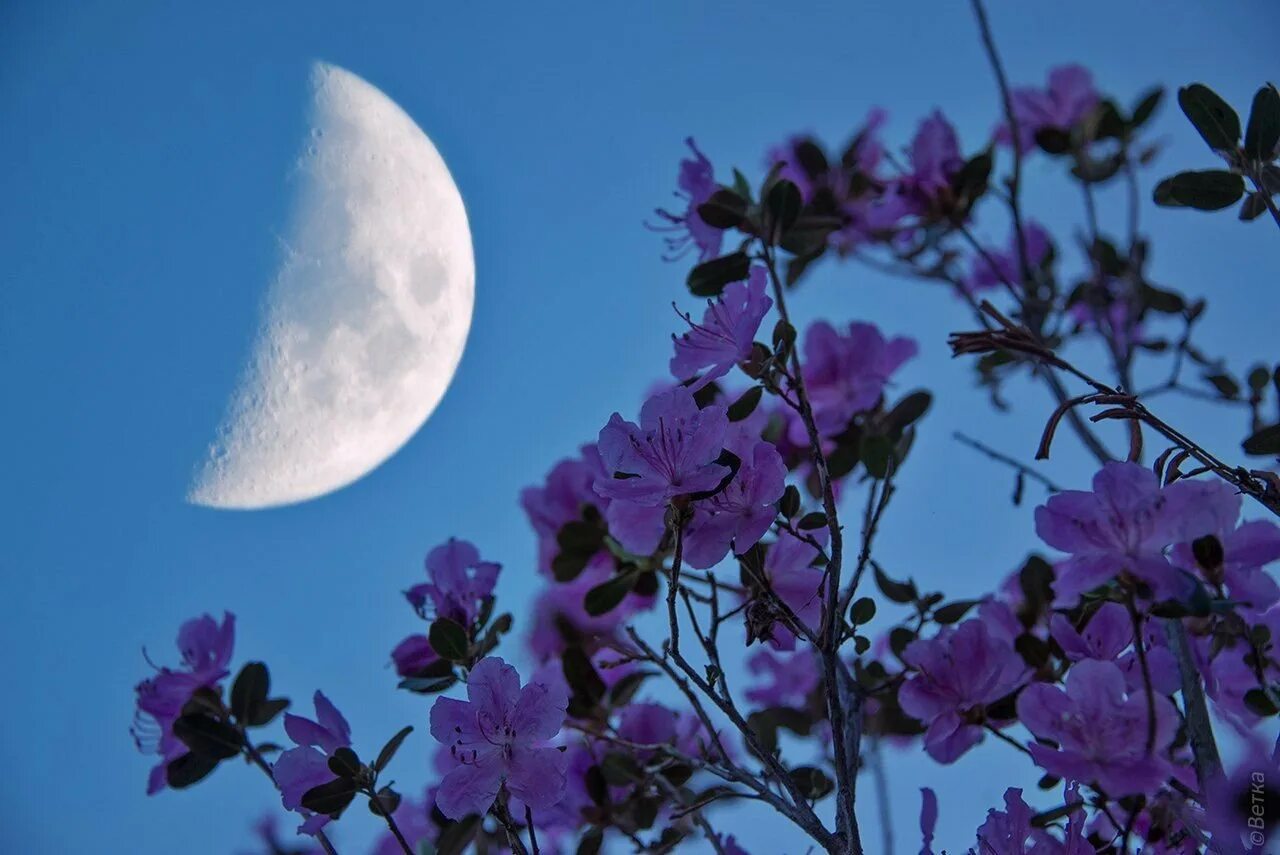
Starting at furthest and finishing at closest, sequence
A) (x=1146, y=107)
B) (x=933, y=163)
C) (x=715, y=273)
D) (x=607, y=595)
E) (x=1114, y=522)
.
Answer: (x=1146, y=107) < (x=933, y=163) < (x=607, y=595) < (x=715, y=273) < (x=1114, y=522)

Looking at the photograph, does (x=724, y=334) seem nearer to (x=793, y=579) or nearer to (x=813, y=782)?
(x=793, y=579)

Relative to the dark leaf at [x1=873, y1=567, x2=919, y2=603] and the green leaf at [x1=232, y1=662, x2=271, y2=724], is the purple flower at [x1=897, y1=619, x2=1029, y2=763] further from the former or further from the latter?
the green leaf at [x1=232, y1=662, x2=271, y2=724]

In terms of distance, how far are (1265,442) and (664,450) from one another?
986 millimetres

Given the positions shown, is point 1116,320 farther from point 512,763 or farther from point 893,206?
point 512,763

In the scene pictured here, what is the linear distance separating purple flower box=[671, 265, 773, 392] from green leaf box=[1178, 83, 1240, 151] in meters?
0.78

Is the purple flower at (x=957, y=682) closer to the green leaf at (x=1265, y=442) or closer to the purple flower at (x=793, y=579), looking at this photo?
the purple flower at (x=793, y=579)

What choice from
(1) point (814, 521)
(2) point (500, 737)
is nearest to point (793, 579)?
(1) point (814, 521)

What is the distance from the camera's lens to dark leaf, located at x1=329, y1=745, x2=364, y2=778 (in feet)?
5.31

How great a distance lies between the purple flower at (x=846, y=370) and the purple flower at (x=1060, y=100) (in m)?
1.17

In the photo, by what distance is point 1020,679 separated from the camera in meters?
1.65

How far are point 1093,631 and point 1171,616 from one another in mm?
383

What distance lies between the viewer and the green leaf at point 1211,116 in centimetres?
169

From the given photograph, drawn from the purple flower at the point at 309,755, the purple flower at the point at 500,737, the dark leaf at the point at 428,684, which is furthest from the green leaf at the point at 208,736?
the purple flower at the point at 500,737

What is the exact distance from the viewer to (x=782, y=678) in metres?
2.84
